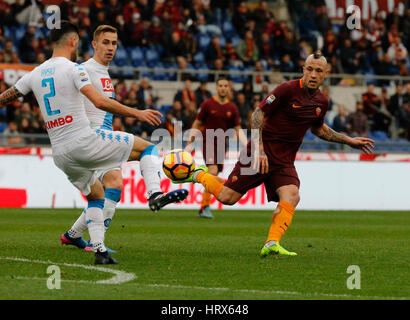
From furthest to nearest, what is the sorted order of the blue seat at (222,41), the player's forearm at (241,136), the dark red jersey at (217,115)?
1. the blue seat at (222,41)
2. the dark red jersey at (217,115)
3. the player's forearm at (241,136)

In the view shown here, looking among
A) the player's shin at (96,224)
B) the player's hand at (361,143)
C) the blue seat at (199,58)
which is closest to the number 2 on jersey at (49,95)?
the player's shin at (96,224)

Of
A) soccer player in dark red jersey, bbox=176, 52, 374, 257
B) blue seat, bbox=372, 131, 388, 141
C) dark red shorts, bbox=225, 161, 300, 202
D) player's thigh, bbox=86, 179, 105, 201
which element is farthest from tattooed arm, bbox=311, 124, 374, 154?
blue seat, bbox=372, 131, 388, 141

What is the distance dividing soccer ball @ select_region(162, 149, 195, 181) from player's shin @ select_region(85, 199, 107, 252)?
1.17 meters

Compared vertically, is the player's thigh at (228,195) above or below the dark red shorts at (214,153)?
below

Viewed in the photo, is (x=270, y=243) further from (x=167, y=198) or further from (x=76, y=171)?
(x=76, y=171)

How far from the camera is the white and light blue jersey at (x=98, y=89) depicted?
28.8ft

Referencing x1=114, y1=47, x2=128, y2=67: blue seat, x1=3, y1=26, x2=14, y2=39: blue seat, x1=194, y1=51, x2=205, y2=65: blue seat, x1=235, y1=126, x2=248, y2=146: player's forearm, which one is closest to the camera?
x1=235, y1=126, x2=248, y2=146: player's forearm

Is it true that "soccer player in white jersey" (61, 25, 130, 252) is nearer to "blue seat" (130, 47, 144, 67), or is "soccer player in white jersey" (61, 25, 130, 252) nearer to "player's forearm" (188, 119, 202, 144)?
"player's forearm" (188, 119, 202, 144)

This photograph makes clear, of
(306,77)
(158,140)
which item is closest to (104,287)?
(306,77)

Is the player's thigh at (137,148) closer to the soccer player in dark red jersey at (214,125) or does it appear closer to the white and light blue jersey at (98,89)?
the white and light blue jersey at (98,89)

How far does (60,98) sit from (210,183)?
8.47 ft

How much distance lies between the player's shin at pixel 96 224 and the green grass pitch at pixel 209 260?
→ 205 mm

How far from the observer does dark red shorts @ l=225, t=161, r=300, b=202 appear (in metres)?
9.03
